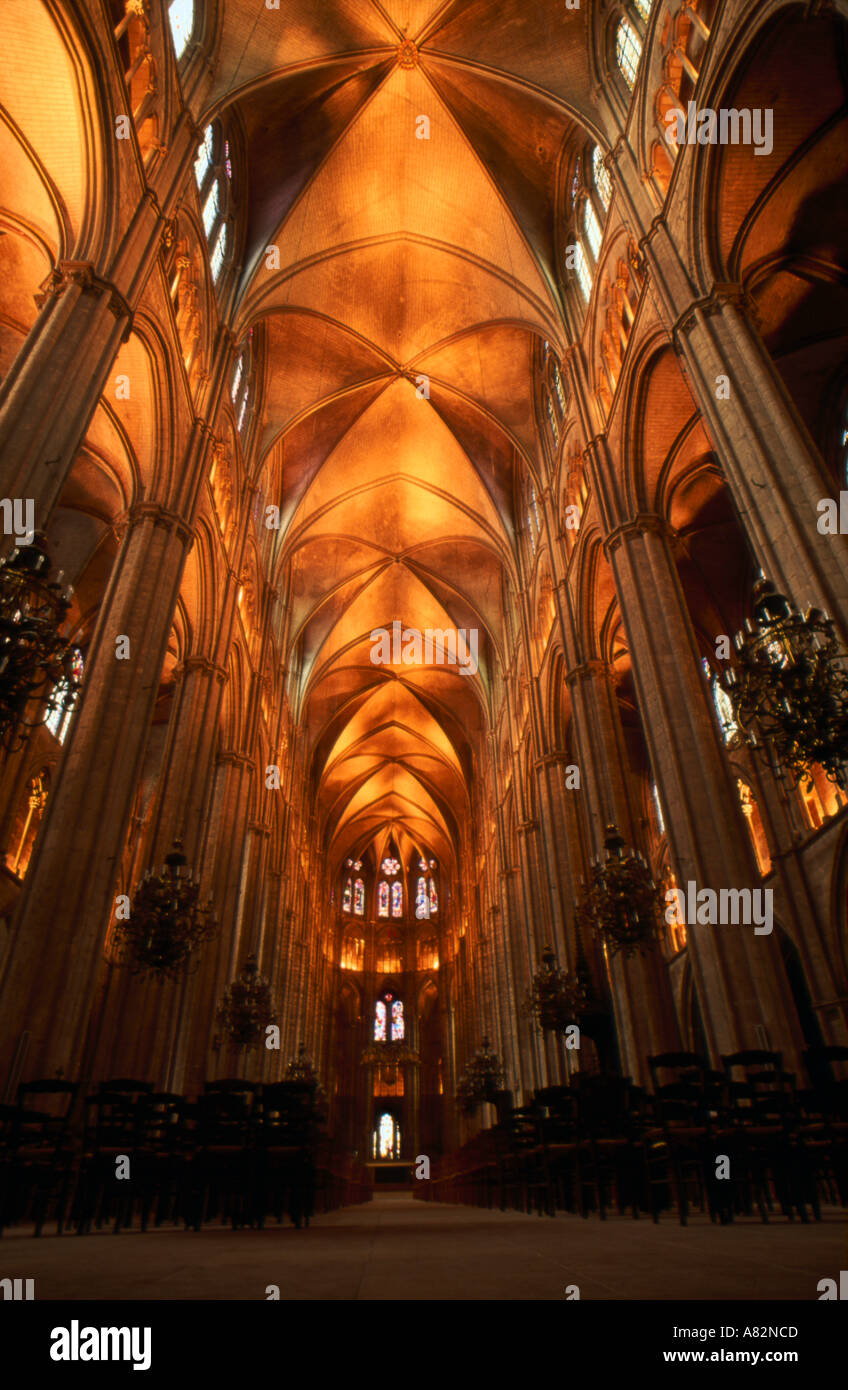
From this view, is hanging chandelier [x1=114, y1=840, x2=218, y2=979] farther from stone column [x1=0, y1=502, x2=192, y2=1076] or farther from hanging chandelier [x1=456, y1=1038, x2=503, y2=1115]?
hanging chandelier [x1=456, y1=1038, x2=503, y2=1115]

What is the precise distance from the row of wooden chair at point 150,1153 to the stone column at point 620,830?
15.4ft

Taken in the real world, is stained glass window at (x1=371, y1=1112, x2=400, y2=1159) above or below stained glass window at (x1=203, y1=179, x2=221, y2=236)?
below

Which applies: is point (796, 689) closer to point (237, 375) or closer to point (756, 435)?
point (756, 435)

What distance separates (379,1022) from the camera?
4131 centimetres

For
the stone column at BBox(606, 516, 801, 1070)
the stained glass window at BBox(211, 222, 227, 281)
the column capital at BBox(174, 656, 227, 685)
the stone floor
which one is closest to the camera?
the stone floor

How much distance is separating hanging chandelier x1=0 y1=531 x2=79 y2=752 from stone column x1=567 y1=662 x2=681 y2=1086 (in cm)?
823

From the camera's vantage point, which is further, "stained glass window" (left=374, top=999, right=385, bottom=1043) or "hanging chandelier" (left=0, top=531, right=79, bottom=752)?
"stained glass window" (left=374, top=999, right=385, bottom=1043)

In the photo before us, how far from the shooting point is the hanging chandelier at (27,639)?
16.3 ft

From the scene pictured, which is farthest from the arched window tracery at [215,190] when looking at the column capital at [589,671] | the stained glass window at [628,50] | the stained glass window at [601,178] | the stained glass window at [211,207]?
the column capital at [589,671]

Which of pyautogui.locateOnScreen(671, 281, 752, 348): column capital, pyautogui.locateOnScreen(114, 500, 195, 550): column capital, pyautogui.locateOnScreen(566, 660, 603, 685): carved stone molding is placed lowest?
pyautogui.locateOnScreen(671, 281, 752, 348): column capital

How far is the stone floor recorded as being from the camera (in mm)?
2322

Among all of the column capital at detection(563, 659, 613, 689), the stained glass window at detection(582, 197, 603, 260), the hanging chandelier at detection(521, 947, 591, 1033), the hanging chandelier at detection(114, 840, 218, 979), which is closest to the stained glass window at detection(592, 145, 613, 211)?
the stained glass window at detection(582, 197, 603, 260)

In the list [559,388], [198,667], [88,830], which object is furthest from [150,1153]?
[559,388]

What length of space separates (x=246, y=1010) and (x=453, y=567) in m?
16.3
